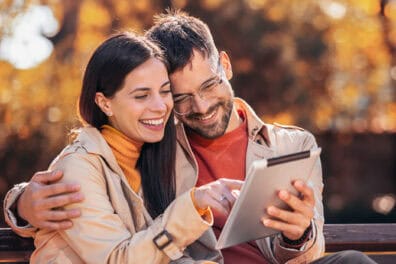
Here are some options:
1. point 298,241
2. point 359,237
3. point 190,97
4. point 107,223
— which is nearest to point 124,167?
point 107,223

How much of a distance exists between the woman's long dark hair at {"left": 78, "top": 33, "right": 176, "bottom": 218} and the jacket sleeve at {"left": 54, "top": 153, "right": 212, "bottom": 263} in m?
0.21

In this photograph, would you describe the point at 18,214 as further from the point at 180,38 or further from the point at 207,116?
the point at 180,38

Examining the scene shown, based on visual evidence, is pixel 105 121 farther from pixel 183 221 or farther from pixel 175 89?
pixel 183 221

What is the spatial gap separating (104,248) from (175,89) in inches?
30.8

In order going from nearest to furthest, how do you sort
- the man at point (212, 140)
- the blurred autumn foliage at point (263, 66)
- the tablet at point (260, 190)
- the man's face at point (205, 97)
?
the tablet at point (260, 190) → the man at point (212, 140) → the man's face at point (205, 97) → the blurred autumn foliage at point (263, 66)

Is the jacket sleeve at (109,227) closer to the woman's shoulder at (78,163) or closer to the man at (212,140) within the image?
the woman's shoulder at (78,163)

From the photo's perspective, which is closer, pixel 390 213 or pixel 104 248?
pixel 104 248

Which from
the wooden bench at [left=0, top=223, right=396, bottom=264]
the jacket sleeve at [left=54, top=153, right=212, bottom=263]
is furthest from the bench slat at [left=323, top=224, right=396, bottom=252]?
the jacket sleeve at [left=54, top=153, right=212, bottom=263]

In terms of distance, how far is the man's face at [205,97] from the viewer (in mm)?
A: 3475

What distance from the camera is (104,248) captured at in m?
2.92

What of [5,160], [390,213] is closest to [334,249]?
[5,160]

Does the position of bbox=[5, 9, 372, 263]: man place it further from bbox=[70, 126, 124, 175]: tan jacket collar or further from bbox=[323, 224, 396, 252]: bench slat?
bbox=[323, 224, 396, 252]: bench slat

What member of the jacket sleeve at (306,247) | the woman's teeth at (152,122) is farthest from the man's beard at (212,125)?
the jacket sleeve at (306,247)

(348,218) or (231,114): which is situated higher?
(231,114)
